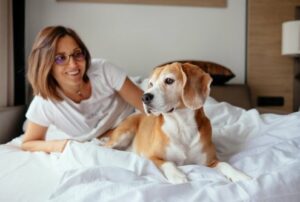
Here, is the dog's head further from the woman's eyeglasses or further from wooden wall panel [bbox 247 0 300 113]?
wooden wall panel [bbox 247 0 300 113]

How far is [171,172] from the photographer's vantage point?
89cm

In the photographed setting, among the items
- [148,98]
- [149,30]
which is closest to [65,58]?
[148,98]

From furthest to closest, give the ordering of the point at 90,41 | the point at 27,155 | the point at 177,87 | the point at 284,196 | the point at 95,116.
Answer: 1. the point at 90,41
2. the point at 95,116
3. the point at 27,155
4. the point at 177,87
5. the point at 284,196

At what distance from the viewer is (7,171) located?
3.57 feet

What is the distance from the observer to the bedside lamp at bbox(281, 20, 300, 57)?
228cm

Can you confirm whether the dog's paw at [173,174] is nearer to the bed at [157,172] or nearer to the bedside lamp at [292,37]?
the bed at [157,172]

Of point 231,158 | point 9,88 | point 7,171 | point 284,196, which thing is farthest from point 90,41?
point 284,196

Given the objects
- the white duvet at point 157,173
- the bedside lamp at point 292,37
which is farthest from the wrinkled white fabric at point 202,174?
the bedside lamp at point 292,37

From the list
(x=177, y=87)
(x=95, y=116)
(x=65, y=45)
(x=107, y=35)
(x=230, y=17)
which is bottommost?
(x=95, y=116)

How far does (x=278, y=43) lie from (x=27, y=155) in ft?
7.28

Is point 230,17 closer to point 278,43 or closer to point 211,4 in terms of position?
point 211,4

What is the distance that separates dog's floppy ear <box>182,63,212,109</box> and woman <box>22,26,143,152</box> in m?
0.49

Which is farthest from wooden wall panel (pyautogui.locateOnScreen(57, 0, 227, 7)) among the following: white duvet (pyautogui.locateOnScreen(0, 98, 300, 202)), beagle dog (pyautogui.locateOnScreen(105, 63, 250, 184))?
beagle dog (pyautogui.locateOnScreen(105, 63, 250, 184))

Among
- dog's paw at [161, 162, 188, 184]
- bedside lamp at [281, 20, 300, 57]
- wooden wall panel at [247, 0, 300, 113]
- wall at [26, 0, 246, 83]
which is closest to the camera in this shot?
dog's paw at [161, 162, 188, 184]
